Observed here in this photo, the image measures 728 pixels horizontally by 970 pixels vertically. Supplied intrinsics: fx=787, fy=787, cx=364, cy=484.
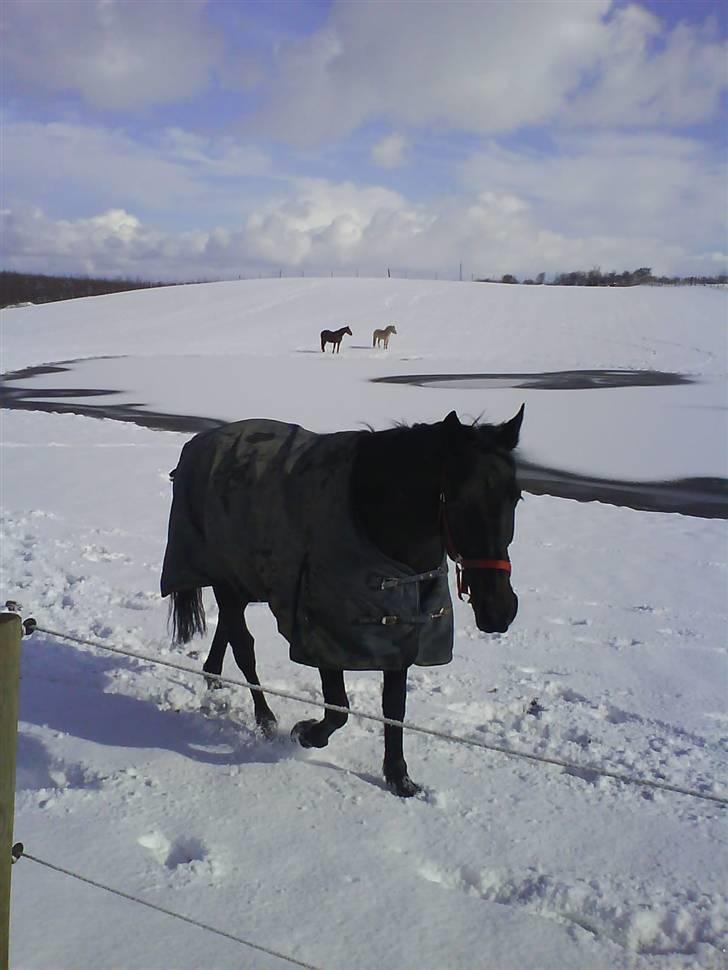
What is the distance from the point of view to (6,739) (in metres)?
2.07

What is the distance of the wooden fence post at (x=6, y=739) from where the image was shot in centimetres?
203

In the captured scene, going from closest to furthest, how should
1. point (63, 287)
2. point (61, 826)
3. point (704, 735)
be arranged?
point (61, 826)
point (704, 735)
point (63, 287)

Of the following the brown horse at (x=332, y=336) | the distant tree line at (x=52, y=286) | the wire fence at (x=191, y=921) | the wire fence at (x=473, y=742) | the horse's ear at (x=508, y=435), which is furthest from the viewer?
the distant tree line at (x=52, y=286)

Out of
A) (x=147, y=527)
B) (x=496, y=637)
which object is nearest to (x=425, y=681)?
(x=496, y=637)

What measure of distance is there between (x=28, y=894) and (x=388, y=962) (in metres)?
1.17

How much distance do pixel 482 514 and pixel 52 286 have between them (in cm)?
9720

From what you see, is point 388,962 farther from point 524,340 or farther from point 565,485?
point 524,340

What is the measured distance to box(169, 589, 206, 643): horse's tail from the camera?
4.32 metres

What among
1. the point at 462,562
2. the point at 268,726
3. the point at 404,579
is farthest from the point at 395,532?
the point at 268,726

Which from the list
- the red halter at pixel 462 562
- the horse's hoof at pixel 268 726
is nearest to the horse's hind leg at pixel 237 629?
the horse's hoof at pixel 268 726

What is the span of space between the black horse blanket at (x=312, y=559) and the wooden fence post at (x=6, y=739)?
134cm

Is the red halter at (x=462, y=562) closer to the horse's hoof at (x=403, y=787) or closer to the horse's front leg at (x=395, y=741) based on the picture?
the horse's front leg at (x=395, y=741)

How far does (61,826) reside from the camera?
2918 mm

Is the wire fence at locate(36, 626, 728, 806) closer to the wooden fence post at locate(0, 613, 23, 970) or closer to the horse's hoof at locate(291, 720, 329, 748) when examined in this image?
the horse's hoof at locate(291, 720, 329, 748)
